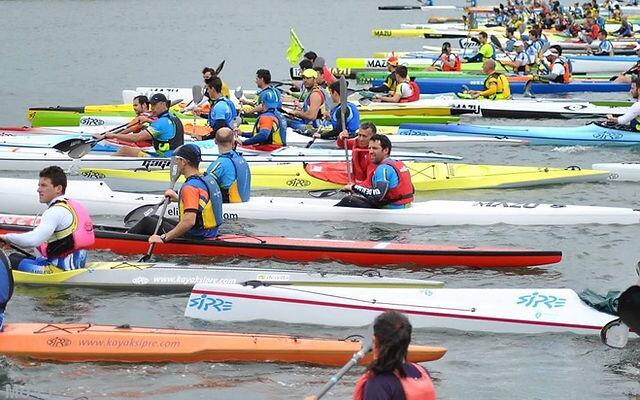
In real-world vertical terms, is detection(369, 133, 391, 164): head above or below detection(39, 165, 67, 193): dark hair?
below

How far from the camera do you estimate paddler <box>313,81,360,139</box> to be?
639 inches

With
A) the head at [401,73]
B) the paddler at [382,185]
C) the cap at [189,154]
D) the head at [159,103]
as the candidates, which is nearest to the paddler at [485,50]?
the head at [401,73]

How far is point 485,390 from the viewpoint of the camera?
27.9 feet

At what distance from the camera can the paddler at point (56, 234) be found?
A: 30.6 feet

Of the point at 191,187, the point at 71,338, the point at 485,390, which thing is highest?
the point at 191,187

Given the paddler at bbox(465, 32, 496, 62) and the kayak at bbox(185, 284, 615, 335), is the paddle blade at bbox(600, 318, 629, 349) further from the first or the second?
the paddler at bbox(465, 32, 496, 62)

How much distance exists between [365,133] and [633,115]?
6580 millimetres

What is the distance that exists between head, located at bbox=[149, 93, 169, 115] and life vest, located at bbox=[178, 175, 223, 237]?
419 centimetres

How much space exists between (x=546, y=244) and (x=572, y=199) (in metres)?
2.48

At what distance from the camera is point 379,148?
11883 millimetres

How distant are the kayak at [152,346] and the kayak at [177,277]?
116 centimetres

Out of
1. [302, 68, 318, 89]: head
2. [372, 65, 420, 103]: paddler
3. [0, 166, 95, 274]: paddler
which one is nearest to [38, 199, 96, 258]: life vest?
[0, 166, 95, 274]: paddler

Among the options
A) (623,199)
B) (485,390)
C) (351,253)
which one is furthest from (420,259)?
(623,199)

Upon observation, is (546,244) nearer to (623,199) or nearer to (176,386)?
(623,199)
